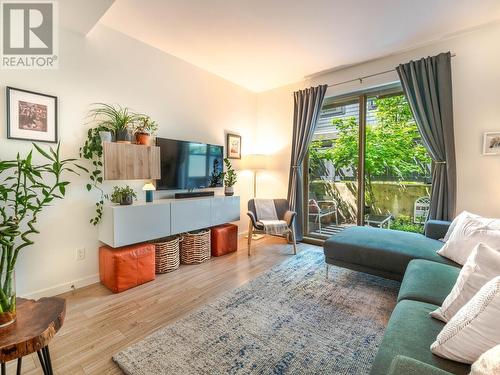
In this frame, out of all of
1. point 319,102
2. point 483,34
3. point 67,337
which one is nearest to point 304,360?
point 67,337

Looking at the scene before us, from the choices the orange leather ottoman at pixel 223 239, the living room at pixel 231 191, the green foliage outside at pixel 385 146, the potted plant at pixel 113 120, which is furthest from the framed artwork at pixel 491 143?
the potted plant at pixel 113 120

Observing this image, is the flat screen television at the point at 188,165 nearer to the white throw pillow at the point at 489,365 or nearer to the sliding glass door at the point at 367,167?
the sliding glass door at the point at 367,167

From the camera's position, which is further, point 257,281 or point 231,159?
point 231,159

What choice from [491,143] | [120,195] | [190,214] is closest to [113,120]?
[120,195]

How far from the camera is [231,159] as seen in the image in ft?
13.5

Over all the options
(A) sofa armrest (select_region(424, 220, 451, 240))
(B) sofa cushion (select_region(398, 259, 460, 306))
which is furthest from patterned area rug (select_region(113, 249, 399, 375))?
(A) sofa armrest (select_region(424, 220, 451, 240))

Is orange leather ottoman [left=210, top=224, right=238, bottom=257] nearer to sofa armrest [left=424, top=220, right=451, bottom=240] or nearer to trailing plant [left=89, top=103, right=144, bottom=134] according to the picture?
trailing plant [left=89, top=103, right=144, bottom=134]

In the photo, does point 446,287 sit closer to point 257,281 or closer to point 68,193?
point 257,281

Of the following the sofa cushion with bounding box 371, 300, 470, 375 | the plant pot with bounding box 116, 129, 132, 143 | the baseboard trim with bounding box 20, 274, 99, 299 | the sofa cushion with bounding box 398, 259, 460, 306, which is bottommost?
the baseboard trim with bounding box 20, 274, 99, 299

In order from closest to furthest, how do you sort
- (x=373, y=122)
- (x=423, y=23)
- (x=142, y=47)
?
(x=423, y=23)
(x=142, y=47)
(x=373, y=122)

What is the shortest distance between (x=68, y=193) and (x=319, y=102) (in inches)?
138

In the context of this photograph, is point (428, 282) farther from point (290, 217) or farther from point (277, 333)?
point (290, 217)

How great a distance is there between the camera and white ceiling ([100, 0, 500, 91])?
221 centimetres

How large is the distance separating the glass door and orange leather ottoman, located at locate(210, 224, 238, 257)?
1.37 metres
